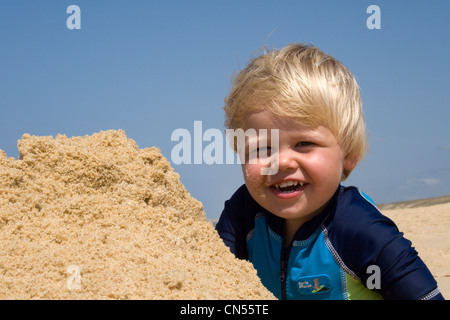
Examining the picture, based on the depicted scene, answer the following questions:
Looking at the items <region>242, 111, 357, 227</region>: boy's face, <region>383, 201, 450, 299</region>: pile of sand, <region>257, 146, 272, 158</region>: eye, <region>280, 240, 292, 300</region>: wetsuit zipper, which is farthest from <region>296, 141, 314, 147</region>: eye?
<region>383, 201, 450, 299</region>: pile of sand

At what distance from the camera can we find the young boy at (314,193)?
2.07 m

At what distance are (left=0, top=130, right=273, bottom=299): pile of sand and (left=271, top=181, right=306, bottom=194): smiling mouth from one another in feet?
1.58

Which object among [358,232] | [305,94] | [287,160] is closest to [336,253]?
[358,232]

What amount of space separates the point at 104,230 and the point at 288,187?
1010mm

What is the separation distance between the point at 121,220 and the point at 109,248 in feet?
0.54

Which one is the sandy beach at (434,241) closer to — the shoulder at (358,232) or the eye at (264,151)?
the shoulder at (358,232)

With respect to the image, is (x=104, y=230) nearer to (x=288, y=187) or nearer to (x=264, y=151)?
(x=264, y=151)

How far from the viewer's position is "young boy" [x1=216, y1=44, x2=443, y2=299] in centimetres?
207

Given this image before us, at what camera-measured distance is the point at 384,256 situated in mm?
2031

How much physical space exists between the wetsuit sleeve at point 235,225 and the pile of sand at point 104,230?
70 centimetres

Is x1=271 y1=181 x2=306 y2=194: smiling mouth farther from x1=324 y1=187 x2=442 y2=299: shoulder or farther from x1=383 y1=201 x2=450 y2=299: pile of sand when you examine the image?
x1=383 y1=201 x2=450 y2=299: pile of sand

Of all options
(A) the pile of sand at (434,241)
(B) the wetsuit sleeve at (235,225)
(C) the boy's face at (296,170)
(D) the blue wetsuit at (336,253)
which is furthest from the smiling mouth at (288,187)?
(A) the pile of sand at (434,241)
